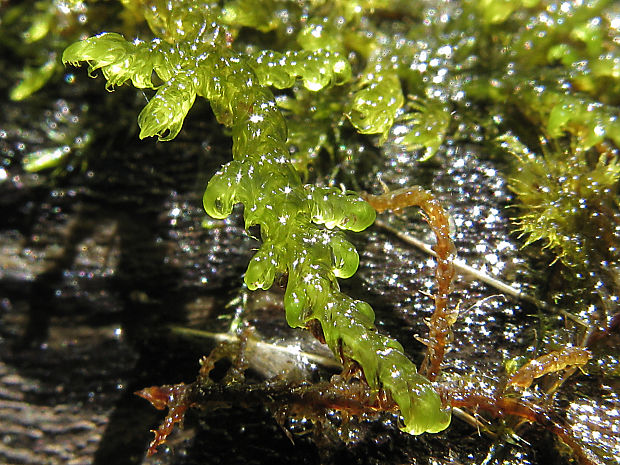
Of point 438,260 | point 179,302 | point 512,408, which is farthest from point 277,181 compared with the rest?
point 512,408

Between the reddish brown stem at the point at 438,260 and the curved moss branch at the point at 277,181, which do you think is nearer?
the curved moss branch at the point at 277,181

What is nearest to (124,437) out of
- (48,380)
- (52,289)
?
(48,380)

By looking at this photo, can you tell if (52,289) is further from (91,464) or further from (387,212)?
(387,212)

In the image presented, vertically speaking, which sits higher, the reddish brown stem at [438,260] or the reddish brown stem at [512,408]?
the reddish brown stem at [438,260]

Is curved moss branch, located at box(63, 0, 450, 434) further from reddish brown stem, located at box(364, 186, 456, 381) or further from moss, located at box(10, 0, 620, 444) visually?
reddish brown stem, located at box(364, 186, 456, 381)

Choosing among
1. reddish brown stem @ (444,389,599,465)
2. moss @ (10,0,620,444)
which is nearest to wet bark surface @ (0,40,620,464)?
reddish brown stem @ (444,389,599,465)

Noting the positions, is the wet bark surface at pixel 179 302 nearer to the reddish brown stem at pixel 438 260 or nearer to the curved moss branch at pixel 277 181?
the reddish brown stem at pixel 438 260

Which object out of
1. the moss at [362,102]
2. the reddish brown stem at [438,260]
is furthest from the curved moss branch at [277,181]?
the reddish brown stem at [438,260]

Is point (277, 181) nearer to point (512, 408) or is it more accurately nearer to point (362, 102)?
point (362, 102)

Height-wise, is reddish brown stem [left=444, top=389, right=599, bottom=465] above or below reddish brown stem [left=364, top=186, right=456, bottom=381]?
below
